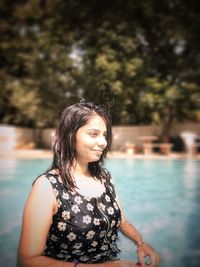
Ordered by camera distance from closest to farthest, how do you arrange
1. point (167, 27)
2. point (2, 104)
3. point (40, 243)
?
point (40, 243), point (167, 27), point (2, 104)

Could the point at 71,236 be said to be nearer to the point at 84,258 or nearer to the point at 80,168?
the point at 84,258

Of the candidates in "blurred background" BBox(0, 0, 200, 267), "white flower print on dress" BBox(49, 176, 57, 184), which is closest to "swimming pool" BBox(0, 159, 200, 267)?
"blurred background" BBox(0, 0, 200, 267)

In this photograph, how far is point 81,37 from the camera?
1134 cm

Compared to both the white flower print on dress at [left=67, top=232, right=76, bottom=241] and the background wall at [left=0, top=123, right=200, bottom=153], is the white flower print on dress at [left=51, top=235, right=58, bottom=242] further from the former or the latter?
the background wall at [left=0, top=123, right=200, bottom=153]

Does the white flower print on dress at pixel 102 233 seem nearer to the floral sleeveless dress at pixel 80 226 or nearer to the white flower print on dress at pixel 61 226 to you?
the floral sleeveless dress at pixel 80 226

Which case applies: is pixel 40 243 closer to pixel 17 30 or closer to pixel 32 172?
pixel 32 172

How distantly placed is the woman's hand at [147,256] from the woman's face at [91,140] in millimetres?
489

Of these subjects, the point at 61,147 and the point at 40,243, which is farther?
the point at 61,147

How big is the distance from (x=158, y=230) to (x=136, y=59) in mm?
5506

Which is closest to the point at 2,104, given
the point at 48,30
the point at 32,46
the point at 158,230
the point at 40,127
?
the point at 40,127

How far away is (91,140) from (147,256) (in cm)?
62

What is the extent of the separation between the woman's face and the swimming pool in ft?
2.13

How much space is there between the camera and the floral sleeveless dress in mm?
1364

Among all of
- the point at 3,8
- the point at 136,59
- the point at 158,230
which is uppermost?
the point at 3,8
